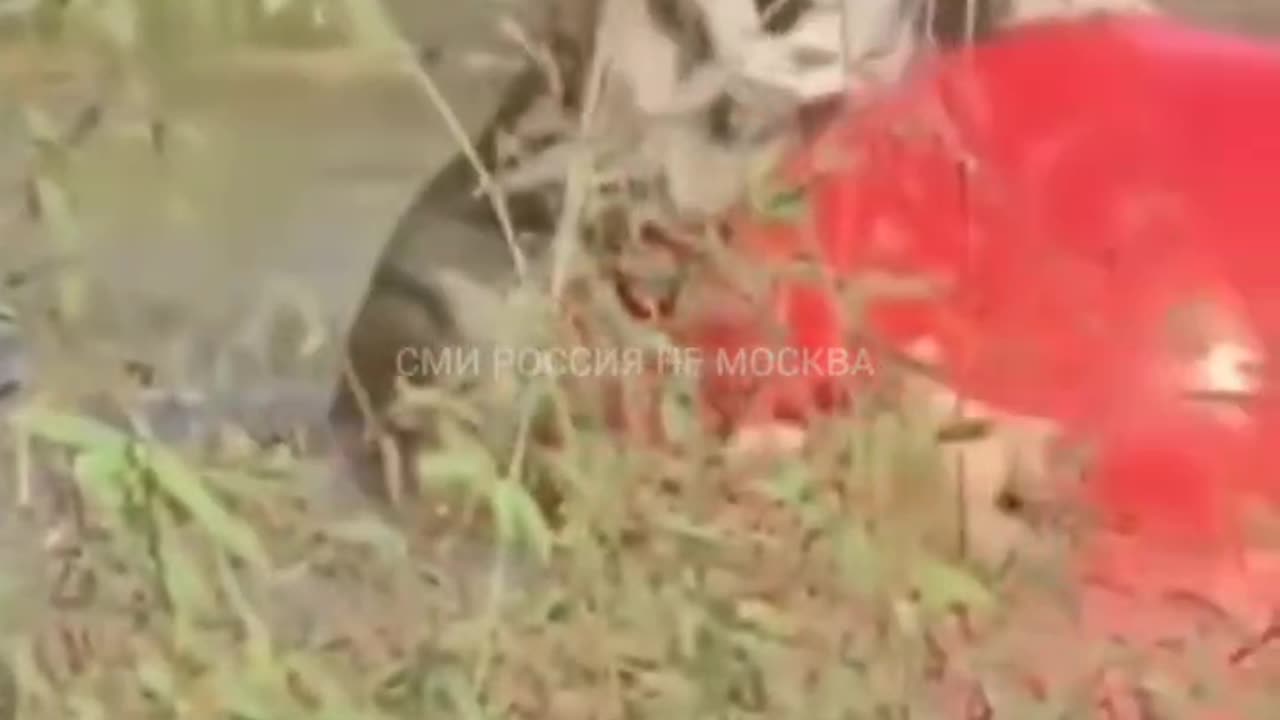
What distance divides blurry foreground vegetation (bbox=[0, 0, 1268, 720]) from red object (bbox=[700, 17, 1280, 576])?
0.20ft

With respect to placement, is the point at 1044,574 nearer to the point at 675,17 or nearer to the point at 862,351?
the point at 862,351

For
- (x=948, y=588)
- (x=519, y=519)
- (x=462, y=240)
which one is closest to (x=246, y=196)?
(x=462, y=240)

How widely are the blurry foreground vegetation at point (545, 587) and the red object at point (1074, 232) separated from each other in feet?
0.20

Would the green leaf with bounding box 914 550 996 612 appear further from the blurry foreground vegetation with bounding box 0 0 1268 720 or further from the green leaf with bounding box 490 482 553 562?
the green leaf with bounding box 490 482 553 562

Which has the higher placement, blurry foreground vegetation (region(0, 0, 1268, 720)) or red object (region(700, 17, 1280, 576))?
red object (region(700, 17, 1280, 576))

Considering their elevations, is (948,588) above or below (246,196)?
below

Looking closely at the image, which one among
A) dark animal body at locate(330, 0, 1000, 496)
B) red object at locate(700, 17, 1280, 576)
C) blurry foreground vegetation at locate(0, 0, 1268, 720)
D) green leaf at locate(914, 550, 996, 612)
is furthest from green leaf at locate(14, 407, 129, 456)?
green leaf at locate(914, 550, 996, 612)

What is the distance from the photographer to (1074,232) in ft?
2.77

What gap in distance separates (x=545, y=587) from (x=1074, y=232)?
33 cm

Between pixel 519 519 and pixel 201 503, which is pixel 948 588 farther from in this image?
pixel 201 503

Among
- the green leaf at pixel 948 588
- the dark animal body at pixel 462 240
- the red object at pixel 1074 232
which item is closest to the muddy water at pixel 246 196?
the dark animal body at pixel 462 240

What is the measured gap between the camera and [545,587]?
84cm

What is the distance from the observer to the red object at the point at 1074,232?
836 millimetres

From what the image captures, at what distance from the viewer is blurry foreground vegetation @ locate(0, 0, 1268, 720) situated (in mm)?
838
